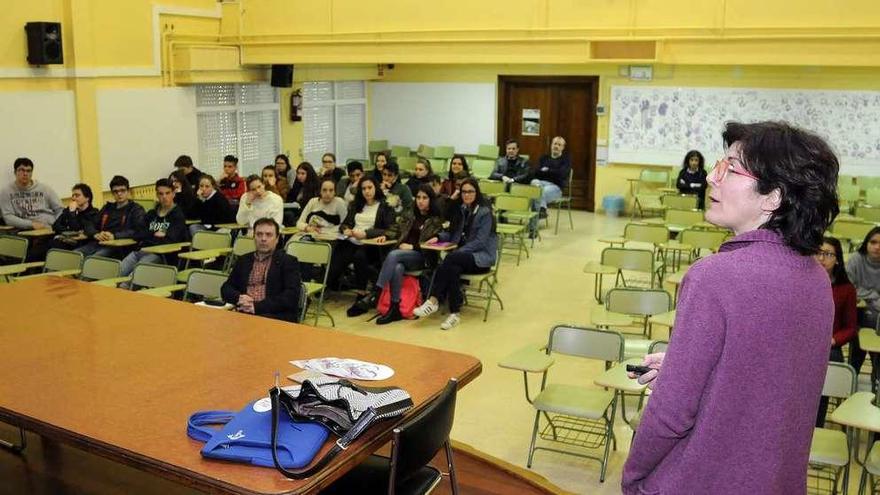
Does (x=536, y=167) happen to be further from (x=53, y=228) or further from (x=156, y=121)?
(x=53, y=228)

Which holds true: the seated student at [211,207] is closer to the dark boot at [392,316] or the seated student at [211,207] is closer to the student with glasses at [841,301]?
the dark boot at [392,316]

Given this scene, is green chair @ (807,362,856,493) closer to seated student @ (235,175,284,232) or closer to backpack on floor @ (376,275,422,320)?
backpack on floor @ (376,275,422,320)

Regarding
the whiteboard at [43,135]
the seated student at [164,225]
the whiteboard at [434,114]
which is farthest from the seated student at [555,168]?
the whiteboard at [43,135]

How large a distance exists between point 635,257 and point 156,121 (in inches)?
256

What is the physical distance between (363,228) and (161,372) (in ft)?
17.6

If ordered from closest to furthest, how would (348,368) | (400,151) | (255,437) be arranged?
1. (255,437)
2. (348,368)
3. (400,151)

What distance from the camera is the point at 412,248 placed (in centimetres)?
802

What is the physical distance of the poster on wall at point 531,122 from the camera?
13.9m

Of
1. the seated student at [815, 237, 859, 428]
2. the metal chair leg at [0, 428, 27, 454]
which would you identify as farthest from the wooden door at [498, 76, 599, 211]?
the metal chair leg at [0, 428, 27, 454]

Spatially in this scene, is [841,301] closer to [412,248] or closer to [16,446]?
[412,248]

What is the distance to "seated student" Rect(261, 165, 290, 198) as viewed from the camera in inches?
400

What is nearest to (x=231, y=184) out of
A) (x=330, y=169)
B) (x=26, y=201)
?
(x=330, y=169)

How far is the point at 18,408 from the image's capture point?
2.82m

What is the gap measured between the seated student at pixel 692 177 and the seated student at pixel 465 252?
446 centimetres
